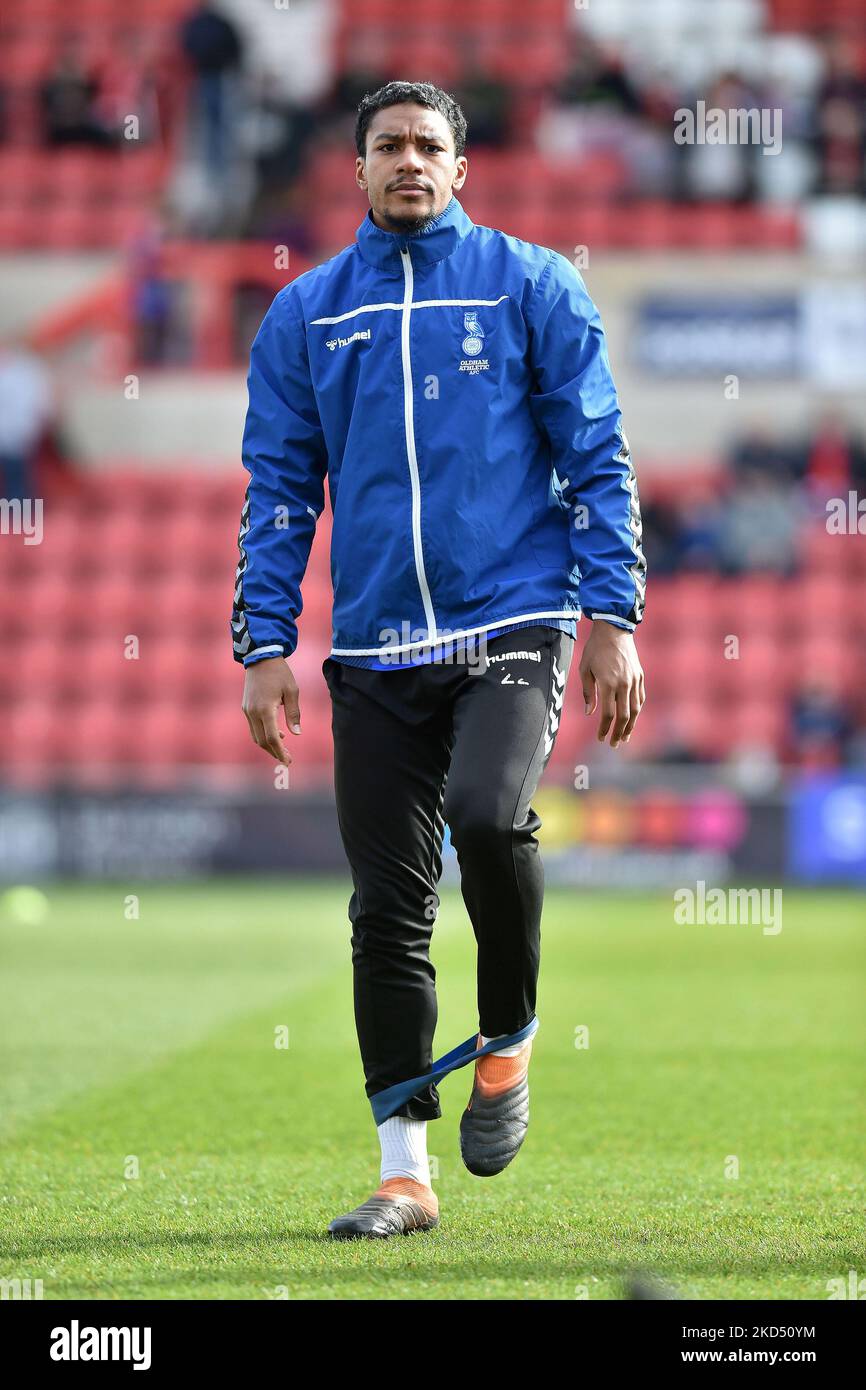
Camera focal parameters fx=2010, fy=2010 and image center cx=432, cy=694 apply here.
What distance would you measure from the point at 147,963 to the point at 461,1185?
5857mm

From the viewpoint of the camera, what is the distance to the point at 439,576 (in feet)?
13.5

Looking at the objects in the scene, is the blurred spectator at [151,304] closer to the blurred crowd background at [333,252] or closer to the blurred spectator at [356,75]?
the blurred crowd background at [333,252]

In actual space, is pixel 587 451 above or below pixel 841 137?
below

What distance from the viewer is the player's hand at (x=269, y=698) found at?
4.21 meters

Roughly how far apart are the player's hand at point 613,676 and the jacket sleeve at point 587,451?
3cm

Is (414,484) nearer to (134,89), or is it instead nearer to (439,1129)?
(439,1129)

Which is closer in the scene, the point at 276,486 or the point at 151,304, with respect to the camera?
the point at 276,486

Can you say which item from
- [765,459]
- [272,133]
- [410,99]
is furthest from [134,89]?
[410,99]

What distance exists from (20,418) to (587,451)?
15438 mm

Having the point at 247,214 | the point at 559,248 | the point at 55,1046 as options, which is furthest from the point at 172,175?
the point at 55,1046

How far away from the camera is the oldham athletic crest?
4.13 m

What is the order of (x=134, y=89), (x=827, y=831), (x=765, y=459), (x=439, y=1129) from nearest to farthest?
1. (x=439, y=1129)
2. (x=827, y=831)
3. (x=765, y=459)
4. (x=134, y=89)

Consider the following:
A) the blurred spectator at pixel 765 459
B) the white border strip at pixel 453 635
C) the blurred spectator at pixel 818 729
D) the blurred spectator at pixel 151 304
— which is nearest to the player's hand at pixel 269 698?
the white border strip at pixel 453 635

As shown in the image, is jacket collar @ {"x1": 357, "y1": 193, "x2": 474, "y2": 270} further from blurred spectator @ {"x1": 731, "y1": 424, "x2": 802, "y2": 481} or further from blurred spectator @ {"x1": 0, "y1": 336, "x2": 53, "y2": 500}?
blurred spectator @ {"x1": 0, "y1": 336, "x2": 53, "y2": 500}
